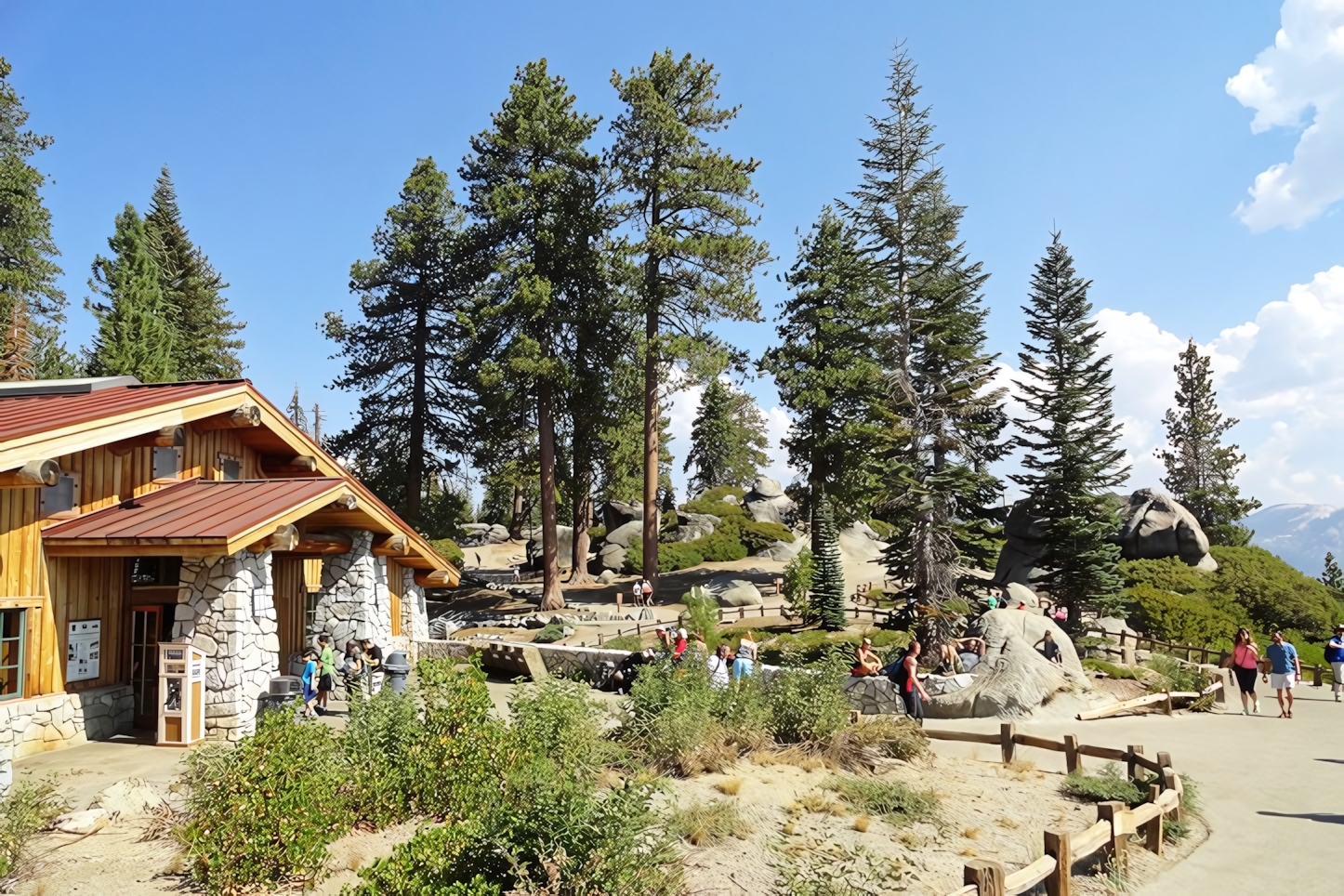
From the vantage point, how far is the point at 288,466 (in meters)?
18.4

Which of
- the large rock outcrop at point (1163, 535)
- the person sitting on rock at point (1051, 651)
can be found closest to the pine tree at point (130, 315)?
the person sitting on rock at point (1051, 651)

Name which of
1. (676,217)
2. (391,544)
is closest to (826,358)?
(676,217)

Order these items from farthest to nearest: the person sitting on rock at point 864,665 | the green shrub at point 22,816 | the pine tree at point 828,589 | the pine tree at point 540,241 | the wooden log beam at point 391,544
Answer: the pine tree at point 540,241 < the pine tree at point 828,589 < the wooden log beam at point 391,544 < the person sitting on rock at point 864,665 < the green shrub at point 22,816

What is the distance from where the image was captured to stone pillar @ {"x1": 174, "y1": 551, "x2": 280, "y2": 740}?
12.8 meters

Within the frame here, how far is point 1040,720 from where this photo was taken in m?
16.5

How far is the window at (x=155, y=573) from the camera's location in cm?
1430

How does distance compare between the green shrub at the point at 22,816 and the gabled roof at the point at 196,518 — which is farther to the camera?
the gabled roof at the point at 196,518

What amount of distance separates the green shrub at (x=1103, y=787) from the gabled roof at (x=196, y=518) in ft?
39.1

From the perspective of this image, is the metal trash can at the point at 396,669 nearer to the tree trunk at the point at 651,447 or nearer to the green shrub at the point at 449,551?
the tree trunk at the point at 651,447

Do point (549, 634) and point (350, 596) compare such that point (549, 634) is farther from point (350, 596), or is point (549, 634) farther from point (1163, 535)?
point (1163, 535)

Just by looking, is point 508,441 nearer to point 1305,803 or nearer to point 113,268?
point 113,268

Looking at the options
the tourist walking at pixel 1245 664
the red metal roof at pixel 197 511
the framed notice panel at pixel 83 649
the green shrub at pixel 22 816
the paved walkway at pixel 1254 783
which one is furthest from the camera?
the tourist walking at pixel 1245 664

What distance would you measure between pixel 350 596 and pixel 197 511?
4.93 m

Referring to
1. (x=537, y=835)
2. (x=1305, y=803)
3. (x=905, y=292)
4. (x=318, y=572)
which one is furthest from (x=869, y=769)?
(x=905, y=292)
